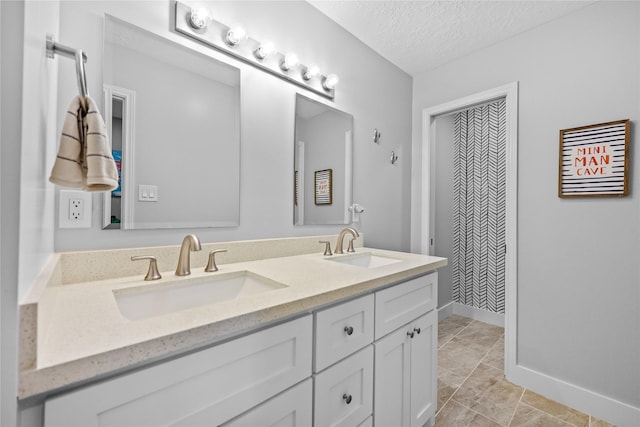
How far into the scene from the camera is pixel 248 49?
1.42m

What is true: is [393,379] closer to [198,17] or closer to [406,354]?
[406,354]

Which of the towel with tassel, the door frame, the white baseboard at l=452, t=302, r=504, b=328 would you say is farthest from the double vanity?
the white baseboard at l=452, t=302, r=504, b=328

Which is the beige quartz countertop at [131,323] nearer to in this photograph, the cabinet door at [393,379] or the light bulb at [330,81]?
the cabinet door at [393,379]

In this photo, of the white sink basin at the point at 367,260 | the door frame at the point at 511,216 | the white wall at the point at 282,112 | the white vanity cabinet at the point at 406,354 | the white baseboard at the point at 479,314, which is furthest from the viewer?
the white baseboard at the point at 479,314

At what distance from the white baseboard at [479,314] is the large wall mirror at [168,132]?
286 centimetres

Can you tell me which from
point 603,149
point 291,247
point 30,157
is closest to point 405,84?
point 603,149

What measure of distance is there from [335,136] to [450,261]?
212 cm

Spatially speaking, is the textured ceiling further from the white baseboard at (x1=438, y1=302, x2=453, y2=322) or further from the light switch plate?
the white baseboard at (x1=438, y1=302, x2=453, y2=322)

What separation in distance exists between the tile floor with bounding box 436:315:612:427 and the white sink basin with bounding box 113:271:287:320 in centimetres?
134

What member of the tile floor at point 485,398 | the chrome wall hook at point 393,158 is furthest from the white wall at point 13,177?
the chrome wall hook at point 393,158

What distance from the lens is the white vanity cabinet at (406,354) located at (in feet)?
3.69

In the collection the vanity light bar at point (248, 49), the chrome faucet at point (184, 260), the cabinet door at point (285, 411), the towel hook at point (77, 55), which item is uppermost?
the vanity light bar at point (248, 49)

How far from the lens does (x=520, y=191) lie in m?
1.97

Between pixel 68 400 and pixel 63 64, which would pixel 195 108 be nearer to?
pixel 63 64
